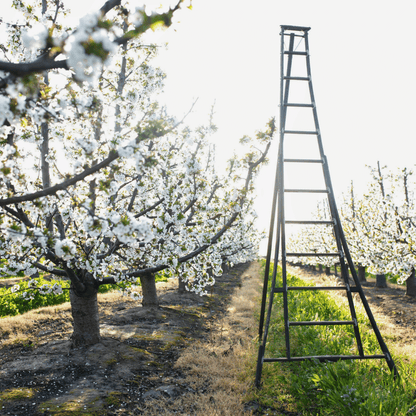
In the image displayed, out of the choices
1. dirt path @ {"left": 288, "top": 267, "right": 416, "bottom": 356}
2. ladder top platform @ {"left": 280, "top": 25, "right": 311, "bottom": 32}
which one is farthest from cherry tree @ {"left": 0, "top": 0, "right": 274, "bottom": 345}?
dirt path @ {"left": 288, "top": 267, "right": 416, "bottom": 356}

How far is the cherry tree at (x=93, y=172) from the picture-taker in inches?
90.1

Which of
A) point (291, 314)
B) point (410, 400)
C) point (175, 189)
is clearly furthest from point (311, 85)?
point (291, 314)

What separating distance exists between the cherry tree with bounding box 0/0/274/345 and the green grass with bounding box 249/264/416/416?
2600mm

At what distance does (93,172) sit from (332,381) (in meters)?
4.11

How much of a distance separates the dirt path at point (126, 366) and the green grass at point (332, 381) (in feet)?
2.15

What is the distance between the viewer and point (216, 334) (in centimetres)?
862

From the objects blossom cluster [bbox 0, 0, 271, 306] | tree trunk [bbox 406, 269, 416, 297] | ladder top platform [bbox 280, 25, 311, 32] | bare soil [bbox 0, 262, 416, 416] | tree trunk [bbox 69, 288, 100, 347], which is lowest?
tree trunk [bbox 406, 269, 416, 297]

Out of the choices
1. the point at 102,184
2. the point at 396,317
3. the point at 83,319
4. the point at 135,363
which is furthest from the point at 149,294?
the point at 396,317

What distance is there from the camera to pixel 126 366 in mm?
5762

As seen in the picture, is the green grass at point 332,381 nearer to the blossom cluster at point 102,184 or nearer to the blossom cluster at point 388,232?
the blossom cluster at point 102,184

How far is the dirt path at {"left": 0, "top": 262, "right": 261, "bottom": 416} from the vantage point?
A: 438cm

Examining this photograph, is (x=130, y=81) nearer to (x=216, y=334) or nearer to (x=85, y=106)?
(x=85, y=106)

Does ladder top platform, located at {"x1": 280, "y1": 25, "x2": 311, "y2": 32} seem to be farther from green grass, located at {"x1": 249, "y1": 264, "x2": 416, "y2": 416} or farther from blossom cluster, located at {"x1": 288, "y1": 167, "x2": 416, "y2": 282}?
blossom cluster, located at {"x1": 288, "y1": 167, "x2": 416, "y2": 282}

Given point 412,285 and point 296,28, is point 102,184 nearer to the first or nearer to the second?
point 296,28
